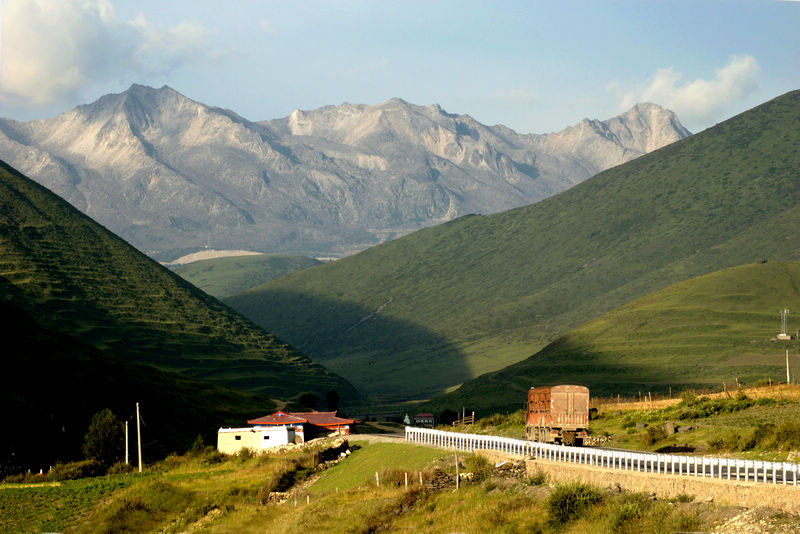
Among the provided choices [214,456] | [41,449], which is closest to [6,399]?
[41,449]

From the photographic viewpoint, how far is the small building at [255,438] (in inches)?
3327

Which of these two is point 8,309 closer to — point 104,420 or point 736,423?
point 104,420

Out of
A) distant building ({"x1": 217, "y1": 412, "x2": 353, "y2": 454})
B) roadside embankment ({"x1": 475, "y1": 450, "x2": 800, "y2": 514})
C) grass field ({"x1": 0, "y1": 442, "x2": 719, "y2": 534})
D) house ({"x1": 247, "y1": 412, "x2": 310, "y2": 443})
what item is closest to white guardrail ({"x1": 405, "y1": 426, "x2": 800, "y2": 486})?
roadside embankment ({"x1": 475, "y1": 450, "x2": 800, "y2": 514})

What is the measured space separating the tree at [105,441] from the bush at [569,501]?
2036 inches

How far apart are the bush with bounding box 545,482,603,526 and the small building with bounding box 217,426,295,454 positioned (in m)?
45.2

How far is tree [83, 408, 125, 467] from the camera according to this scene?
8481 cm

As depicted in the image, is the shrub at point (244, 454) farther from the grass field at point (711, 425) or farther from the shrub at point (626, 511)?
the shrub at point (626, 511)

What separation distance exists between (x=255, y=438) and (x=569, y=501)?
4835cm

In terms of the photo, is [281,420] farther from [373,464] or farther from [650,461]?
[650,461]

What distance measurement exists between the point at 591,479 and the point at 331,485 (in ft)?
69.1

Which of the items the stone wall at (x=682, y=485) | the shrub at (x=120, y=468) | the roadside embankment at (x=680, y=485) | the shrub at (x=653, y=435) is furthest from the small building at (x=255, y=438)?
the stone wall at (x=682, y=485)

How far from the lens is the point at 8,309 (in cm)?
13062

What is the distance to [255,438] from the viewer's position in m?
85.7

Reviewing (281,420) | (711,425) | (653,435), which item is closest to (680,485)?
(653,435)
